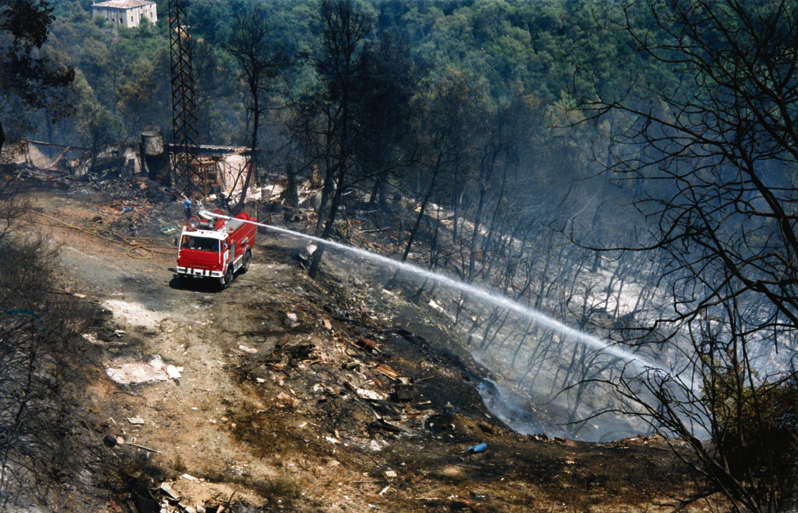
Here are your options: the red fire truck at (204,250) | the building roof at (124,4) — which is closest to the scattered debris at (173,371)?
the red fire truck at (204,250)

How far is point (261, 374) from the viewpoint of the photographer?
12633mm

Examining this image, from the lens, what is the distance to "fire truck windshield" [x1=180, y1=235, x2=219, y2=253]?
16031mm

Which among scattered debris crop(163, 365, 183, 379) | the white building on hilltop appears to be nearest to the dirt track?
scattered debris crop(163, 365, 183, 379)

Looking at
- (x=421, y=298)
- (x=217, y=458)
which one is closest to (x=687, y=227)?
(x=217, y=458)

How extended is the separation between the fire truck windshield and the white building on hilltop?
269 feet

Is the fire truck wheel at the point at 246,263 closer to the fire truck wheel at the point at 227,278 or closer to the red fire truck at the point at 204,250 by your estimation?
the fire truck wheel at the point at 227,278

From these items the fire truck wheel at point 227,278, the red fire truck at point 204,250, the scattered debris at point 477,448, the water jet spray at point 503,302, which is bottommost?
the water jet spray at point 503,302

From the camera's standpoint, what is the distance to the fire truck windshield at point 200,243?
52.6 feet

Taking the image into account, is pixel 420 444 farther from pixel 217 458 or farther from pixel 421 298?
pixel 421 298

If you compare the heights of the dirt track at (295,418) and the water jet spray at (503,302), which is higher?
the dirt track at (295,418)

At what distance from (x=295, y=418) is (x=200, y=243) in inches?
278

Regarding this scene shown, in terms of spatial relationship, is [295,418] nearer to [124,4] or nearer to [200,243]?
[200,243]

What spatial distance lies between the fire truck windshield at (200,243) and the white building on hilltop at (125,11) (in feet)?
269

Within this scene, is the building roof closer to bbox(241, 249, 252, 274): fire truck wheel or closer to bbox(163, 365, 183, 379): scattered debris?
bbox(241, 249, 252, 274): fire truck wheel
